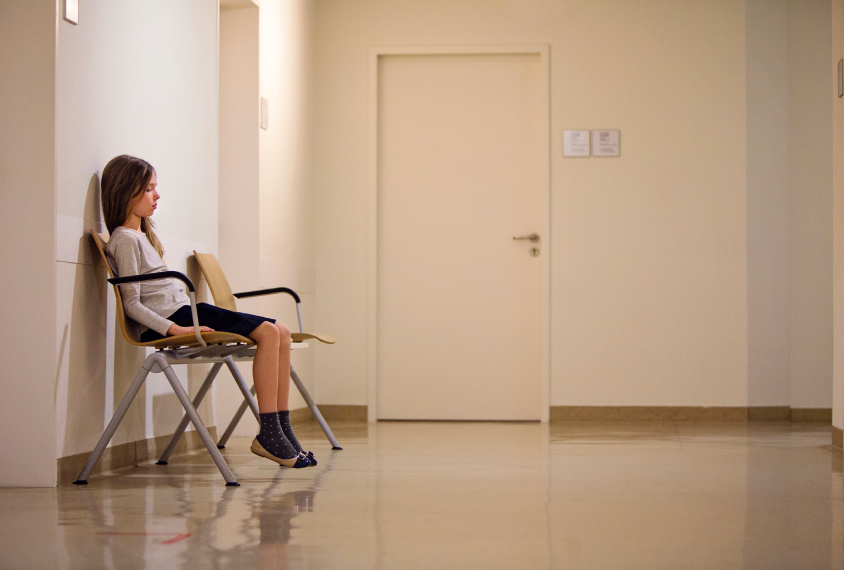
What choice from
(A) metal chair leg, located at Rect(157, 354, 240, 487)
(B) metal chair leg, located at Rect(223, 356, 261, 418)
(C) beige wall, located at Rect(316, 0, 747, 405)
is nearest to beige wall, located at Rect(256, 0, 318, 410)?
(B) metal chair leg, located at Rect(223, 356, 261, 418)

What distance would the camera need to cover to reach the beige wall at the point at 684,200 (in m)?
5.28

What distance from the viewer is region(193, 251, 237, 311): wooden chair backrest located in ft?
12.1

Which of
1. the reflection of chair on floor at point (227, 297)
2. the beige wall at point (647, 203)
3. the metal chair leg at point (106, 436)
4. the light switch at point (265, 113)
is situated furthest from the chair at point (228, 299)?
the beige wall at point (647, 203)

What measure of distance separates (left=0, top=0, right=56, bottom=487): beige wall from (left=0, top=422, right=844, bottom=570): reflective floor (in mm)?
169


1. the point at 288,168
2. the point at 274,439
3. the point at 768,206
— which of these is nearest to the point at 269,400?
the point at 274,439

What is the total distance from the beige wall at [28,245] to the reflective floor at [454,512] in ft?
0.55

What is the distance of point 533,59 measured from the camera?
5488 mm

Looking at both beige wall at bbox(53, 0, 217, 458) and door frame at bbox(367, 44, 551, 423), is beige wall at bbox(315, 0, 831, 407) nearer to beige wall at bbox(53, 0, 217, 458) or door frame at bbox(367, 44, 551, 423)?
door frame at bbox(367, 44, 551, 423)

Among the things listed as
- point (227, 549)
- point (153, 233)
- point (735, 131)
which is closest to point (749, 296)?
point (735, 131)

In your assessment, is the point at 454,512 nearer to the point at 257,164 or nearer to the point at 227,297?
the point at 227,297

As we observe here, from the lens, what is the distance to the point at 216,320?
125 inches

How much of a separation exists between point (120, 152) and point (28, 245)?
2.00ft

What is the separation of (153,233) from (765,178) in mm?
3714

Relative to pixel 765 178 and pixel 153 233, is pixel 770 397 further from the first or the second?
pixel 153 233
